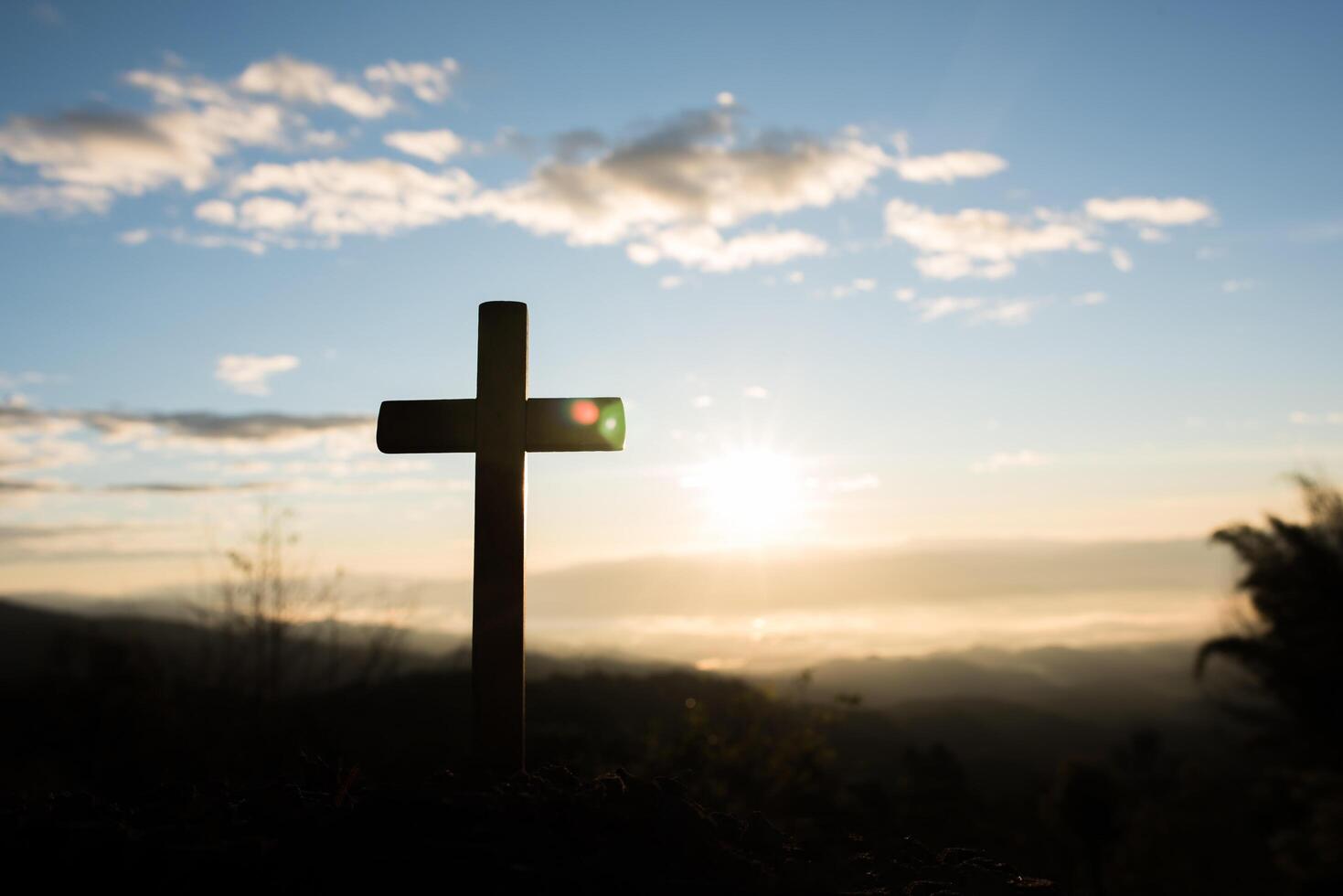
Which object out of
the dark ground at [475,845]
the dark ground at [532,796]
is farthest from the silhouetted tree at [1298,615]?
the dark ground at [475,845]

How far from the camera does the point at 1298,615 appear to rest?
54.3 feet

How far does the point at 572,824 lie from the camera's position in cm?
355

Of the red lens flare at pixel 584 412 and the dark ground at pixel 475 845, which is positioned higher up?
the red lens flare at pixel 584 412

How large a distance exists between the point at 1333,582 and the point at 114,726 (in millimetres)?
17784

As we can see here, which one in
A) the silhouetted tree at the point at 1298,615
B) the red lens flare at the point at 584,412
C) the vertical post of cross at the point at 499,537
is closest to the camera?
the vertical post of cross at the point at 499,537

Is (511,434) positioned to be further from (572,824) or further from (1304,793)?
(1304,793)

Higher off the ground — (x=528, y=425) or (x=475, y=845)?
(x=528, y=425)

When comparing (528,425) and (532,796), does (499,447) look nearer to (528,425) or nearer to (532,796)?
(528,425)

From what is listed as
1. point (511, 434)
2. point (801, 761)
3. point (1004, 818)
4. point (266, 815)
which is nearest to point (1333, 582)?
point (801, 761)

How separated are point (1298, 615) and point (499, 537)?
16.0 metres

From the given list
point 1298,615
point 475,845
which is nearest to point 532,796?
point 475,845

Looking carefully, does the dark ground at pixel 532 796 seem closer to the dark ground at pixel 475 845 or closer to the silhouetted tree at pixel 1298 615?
the dark ground at pixel 475 845

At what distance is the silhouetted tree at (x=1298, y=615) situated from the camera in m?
16.2

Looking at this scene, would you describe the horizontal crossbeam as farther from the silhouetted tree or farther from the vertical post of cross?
the silhouetted tree
